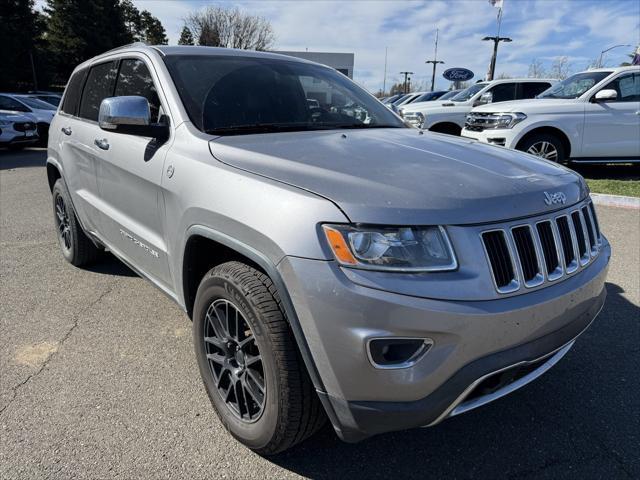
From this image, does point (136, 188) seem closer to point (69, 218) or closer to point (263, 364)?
point (263, 364)

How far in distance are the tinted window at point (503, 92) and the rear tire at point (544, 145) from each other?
3736 millimetres

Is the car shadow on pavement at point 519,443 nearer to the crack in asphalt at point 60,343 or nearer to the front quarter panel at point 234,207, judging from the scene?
the front quarter panel at point 234,207

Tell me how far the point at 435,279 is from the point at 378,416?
525 millimetres

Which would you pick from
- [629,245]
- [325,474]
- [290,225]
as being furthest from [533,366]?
[629,245]

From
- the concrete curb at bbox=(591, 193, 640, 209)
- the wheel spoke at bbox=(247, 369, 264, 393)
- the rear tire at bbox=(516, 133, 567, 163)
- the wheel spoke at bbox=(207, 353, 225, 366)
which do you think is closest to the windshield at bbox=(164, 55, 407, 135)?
the wheel spoke at bbox=(207, 353, 225, 366)

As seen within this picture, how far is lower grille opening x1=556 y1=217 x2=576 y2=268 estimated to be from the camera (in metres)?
2.09

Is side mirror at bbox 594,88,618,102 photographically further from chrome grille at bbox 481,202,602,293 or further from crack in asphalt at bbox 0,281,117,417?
crack in asphalt at bbox 0,281,117,417

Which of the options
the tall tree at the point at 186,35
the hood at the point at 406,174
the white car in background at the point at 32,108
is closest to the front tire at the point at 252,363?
the hood at the point at 406,174

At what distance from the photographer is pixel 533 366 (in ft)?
6.74

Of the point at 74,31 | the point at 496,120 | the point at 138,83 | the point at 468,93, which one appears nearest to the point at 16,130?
the point at 468,93

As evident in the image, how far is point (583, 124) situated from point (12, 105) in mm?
16084

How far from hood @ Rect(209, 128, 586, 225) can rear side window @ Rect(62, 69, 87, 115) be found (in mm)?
2573

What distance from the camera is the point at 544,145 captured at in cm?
820

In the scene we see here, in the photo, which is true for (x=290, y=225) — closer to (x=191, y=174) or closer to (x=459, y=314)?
(x=459, y=314)
